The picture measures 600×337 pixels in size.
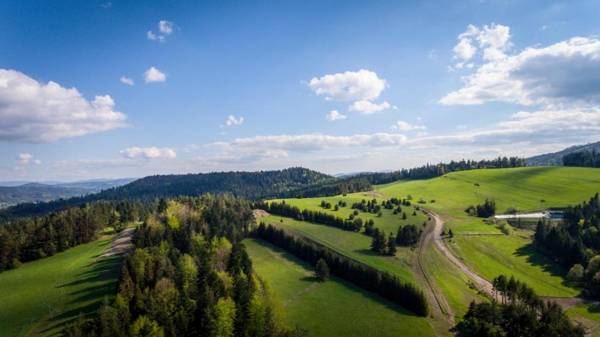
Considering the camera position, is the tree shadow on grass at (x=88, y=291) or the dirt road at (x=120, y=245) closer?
the tree shadow on grass at (x=88, y=291)

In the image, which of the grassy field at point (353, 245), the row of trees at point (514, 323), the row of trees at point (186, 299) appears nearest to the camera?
the row of trees at point (186, 299)

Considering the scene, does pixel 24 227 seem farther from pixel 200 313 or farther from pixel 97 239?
pixel 200 313

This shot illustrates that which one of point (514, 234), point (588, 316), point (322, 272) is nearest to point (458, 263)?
point (588, 316)

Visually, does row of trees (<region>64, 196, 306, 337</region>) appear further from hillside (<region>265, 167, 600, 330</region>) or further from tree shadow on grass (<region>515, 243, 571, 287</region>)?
tree shadow on grass (<region>515, 243, 571, 287</region>)

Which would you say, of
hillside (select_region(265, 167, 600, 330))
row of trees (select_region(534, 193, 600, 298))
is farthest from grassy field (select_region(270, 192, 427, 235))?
row of trees (select_region(534, 193, 600, 298))

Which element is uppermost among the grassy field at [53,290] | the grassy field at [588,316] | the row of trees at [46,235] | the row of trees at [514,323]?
the row of trees at [46,235]

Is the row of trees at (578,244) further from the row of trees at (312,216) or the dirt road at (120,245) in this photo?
the dirt road at (120,245)

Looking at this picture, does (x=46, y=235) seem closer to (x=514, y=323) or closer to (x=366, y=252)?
(x=366, y=252)

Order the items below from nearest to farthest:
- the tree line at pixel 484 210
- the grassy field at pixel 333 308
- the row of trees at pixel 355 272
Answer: the grassy field at pixel 333 308, the row of trees at pixel 355 272, the tree line at pixel 484 210

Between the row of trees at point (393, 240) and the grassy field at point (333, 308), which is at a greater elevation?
the row of trees at point (393, 240)

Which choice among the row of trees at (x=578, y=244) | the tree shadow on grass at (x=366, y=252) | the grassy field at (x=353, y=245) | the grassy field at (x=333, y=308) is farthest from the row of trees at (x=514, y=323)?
the tree shadow on grass at (x=366, y=252)
